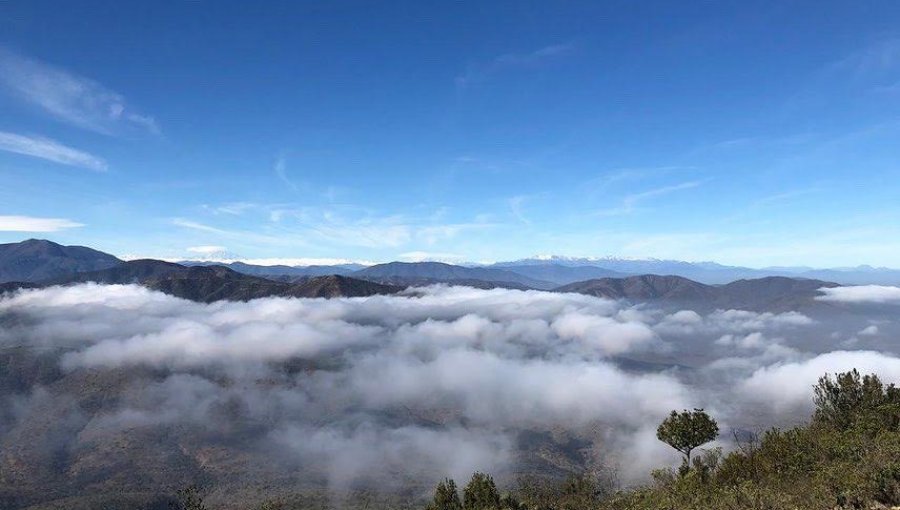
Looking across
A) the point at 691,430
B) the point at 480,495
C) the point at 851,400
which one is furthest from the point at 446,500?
the point at 851,400

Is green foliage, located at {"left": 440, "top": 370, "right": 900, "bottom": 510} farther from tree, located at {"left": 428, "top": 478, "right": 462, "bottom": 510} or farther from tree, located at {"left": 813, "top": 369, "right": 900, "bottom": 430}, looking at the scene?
tree, located at {"left": 428, "top": 478, "right": 462, "bottom": 510}

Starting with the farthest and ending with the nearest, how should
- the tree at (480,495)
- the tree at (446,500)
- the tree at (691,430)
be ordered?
the tree at (446,500) < the tree at (480,495) < the tree at (691,430)

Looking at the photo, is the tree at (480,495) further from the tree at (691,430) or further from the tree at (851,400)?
the tree at (851,400)

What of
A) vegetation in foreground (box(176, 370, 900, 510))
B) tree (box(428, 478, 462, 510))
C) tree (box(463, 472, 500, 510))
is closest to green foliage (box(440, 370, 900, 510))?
vegetation in foreground (box(176, 370, 900, 510))

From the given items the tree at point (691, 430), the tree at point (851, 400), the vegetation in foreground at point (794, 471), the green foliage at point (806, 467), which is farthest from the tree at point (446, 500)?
the tree at point (851, 400)

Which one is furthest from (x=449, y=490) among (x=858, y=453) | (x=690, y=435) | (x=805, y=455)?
(x=858, y=453)

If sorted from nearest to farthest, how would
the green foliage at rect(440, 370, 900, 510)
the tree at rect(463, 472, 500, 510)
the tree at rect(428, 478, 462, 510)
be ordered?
the green foliage at rect(440, 370, 900, 510) < the tree at rect(463, 472, 500, 510) < the tree at rect(428, 478, 462, 510)

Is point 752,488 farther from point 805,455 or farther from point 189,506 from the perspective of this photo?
point 189,506
